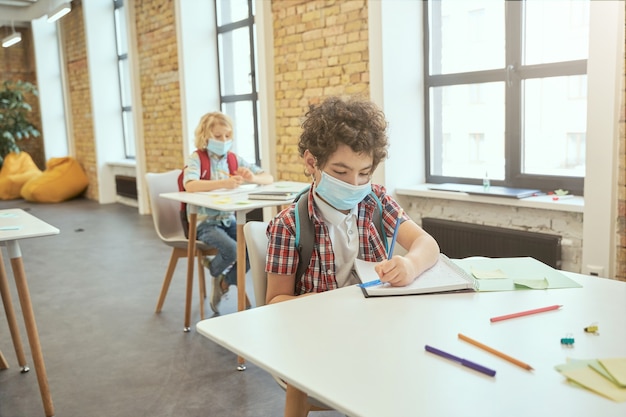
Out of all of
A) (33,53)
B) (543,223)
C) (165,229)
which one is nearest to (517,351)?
(543,223)

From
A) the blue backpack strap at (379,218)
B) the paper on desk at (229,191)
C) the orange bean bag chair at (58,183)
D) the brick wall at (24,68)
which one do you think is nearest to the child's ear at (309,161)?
the blue backpack strap at (379,218)

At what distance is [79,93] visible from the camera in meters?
10.2

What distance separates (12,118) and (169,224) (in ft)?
27.7

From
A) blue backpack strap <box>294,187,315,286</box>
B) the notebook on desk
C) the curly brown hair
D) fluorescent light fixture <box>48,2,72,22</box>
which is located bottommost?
the notebook on desk

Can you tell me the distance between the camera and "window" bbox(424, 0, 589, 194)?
12.2 ft

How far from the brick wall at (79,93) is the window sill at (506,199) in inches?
265

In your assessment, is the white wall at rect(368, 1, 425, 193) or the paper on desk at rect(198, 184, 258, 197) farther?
the white wall at rect(368, 1, 425, 193)

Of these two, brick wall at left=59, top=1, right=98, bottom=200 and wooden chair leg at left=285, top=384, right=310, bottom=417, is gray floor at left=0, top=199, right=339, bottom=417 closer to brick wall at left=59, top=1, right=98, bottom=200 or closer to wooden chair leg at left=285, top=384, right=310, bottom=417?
wooden chair leg at left=285, top=384, right=310, bottom=417

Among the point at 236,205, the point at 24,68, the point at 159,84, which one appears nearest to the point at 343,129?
the point at 236,205

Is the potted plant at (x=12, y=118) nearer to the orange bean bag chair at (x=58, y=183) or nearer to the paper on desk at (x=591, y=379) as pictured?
the orange bean bag chair at (x=58, y=183)

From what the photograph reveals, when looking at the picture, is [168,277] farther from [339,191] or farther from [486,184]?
[339,191]

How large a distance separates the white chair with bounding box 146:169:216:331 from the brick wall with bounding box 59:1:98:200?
6.37m

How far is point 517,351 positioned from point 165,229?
2.95m

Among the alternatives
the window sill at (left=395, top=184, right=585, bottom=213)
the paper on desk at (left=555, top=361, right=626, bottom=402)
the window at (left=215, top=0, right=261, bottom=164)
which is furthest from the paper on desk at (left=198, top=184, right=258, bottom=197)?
the window at (left=215, top=0, right=261, bottom=164)
